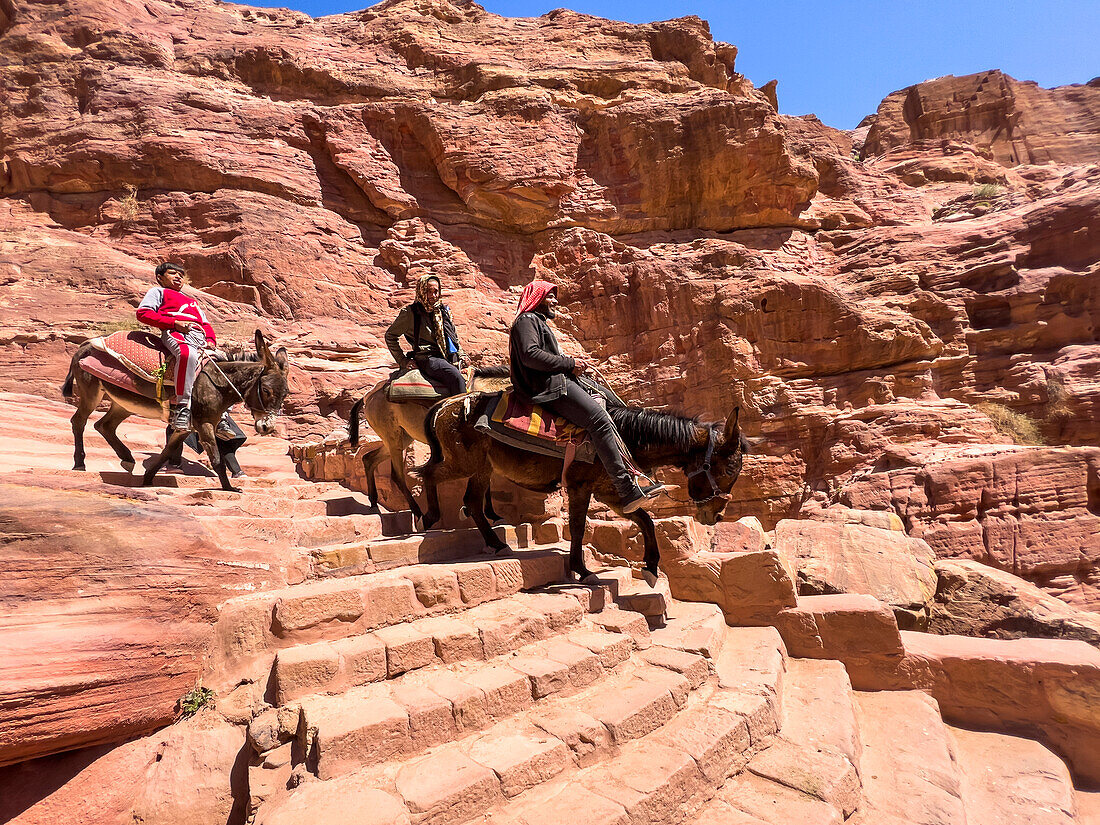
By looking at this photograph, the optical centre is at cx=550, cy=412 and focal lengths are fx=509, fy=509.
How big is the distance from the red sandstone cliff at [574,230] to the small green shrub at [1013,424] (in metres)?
0.10

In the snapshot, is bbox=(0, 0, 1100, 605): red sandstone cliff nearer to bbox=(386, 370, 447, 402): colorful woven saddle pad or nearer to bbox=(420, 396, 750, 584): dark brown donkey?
bbox=(386, 370, 447, 402): colorful woven saddle pad

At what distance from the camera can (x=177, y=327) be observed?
5824mm

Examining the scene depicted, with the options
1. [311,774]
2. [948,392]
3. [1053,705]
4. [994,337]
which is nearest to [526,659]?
[311,774]

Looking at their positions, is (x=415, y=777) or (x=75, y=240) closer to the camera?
(x=415, y=777)

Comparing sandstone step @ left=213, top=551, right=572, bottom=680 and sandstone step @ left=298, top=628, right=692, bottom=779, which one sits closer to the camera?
sandstone step @ left=298, top=628, right=692, bottom=779

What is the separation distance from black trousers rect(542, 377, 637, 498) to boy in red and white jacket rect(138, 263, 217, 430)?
13.6 ft

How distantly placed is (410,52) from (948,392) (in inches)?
996

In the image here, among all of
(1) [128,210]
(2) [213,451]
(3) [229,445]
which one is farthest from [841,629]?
(1) [128,210]

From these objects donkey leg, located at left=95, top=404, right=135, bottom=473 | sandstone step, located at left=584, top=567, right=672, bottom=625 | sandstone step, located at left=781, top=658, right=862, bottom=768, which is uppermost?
donkey leg, located at left=95, top=404, right=135, bottom=473

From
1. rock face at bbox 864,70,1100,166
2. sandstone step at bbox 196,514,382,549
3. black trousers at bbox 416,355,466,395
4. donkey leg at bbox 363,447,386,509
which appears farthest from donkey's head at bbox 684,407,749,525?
rock face at bbox 864,70,1100,166

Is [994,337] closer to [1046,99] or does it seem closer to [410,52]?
[410,52]

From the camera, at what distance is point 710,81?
80.6 ft

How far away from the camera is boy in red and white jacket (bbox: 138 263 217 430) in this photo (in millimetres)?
5582

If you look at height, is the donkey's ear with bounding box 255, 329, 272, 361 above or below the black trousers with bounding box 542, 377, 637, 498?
above
